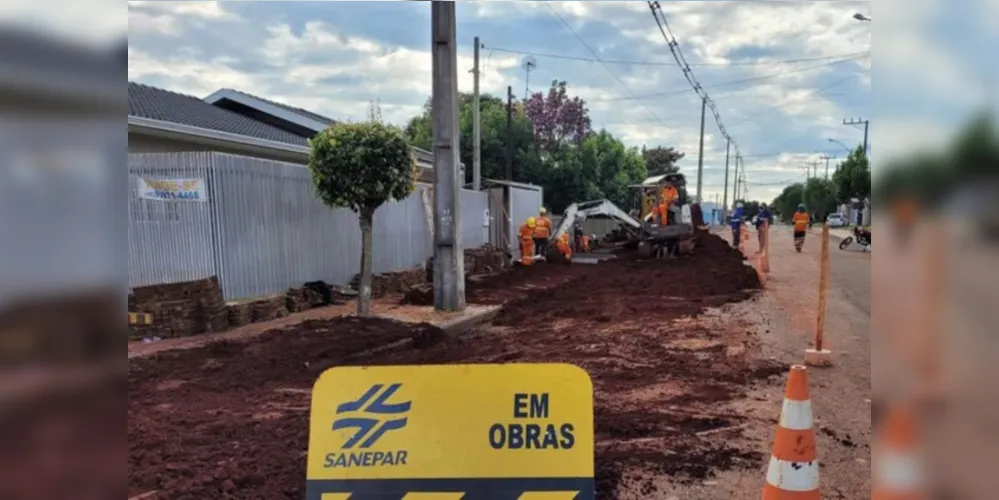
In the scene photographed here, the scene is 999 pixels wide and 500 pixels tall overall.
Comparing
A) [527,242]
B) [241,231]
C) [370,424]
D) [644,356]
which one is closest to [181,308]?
[241,231]

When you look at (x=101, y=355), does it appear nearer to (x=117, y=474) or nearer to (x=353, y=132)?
(x=117, y=474)

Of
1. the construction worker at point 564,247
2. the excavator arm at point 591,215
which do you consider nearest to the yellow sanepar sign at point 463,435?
the construction worker at point 564,247

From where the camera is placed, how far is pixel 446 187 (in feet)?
36.8

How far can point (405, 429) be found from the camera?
2.45 meters

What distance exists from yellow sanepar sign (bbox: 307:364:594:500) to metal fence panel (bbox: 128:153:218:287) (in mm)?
7951

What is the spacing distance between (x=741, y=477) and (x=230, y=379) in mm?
4928

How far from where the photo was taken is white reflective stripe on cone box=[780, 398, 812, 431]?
295 centimetres

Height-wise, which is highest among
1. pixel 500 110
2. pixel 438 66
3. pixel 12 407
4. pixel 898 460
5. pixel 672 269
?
pixel 500 110

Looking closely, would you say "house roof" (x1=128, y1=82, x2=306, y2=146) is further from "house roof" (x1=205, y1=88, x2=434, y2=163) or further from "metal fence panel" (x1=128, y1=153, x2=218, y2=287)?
"metal fence panel" (x1=128, y1=153, x2=218, y2=287)

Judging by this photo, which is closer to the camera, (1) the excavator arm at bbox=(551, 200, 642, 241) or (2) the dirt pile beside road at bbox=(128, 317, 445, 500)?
(2) the dirt pile beside road at bbox=(128, 317, 445, 500)

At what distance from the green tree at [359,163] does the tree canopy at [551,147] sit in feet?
72.8

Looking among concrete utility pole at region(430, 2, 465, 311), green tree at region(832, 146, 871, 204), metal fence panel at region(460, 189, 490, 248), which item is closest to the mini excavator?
metal fence panel at region(460, 189, 490, 248)

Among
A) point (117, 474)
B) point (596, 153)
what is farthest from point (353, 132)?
point (596, 153)

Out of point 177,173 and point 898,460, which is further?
point 177,173
